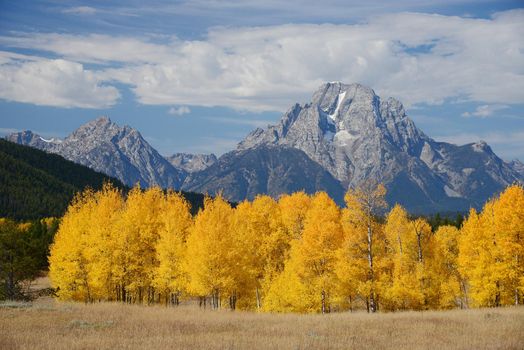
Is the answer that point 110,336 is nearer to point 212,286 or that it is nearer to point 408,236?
point 212,286

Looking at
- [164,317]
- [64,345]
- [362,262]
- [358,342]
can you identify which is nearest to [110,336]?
[64,345]

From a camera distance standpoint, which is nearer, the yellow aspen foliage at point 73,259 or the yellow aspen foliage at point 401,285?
the yellow aspen foliage at point 401,285

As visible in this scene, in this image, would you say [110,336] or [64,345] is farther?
[110,336]

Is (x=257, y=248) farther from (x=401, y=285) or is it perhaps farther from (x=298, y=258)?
(x=401, y=285)

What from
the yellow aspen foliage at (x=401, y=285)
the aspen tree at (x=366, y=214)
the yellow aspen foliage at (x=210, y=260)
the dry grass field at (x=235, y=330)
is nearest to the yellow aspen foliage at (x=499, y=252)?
the yellow aspen foliage at (x=401, y=285)

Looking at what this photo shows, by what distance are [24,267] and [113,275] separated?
1284cm

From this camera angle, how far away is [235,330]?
29.5m

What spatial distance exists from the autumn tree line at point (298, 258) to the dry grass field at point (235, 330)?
802 centimetres

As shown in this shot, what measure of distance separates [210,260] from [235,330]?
16395 millimetres

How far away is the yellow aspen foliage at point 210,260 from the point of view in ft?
149

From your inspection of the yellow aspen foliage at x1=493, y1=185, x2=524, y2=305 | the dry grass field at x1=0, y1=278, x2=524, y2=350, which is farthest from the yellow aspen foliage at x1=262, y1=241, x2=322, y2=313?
the yellow aspen foliage at x1=493, y1=185, x2=524, y2=305

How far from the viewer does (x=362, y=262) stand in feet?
139

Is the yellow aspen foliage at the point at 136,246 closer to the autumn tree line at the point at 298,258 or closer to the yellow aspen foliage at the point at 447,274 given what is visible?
the autumn tree line at the point at 298,258

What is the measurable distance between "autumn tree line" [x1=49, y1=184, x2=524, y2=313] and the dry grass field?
802cm
